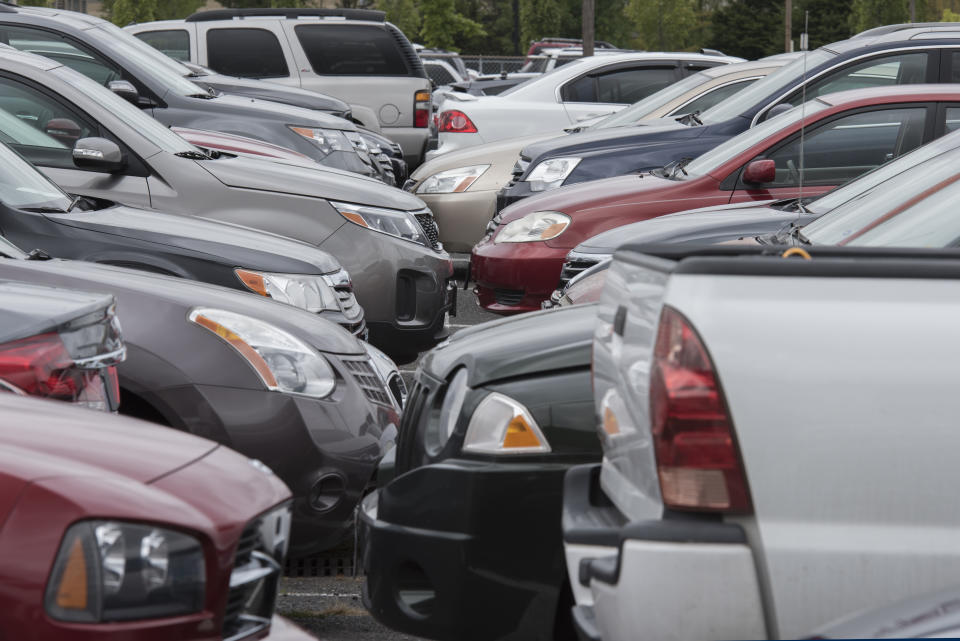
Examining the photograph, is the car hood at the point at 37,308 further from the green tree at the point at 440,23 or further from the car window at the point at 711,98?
the green tree at the point at 440,23

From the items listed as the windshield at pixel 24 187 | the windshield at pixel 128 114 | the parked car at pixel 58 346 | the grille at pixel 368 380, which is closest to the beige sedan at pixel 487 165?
the windshield at pixel 128 114

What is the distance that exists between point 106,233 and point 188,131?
3.47 m

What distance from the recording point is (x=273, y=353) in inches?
187

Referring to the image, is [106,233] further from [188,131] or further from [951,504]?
[951,504]

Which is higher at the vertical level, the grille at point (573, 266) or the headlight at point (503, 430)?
the headlight at point (503, 430)

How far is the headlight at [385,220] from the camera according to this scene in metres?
7.54

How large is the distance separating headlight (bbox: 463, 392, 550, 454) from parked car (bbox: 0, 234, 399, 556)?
1.23m

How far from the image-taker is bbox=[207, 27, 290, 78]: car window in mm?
15438

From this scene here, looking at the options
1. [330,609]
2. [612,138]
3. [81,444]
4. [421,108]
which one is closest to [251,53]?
[421,108]

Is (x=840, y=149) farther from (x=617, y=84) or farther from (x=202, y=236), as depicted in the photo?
(x=617, y=84)

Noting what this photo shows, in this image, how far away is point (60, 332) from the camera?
335 centimetres

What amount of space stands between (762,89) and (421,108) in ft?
20.4

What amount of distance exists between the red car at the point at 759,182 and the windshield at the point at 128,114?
7.26 ft

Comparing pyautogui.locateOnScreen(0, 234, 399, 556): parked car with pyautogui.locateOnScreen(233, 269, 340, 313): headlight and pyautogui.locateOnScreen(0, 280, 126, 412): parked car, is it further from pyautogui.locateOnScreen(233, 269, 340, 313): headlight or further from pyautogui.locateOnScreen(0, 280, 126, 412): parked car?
pyautogui.locateOnScreen(233, 269, 340, 313): headlight
